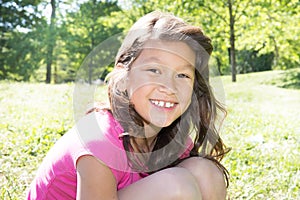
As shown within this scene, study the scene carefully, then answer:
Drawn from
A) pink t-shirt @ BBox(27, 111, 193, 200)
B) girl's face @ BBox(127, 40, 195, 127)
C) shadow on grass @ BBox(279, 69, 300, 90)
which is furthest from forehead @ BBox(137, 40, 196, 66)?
shadow on grass @ BBox(279, 69, 300, 90)

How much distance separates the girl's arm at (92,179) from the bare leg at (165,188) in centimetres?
11

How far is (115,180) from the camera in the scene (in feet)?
5.67

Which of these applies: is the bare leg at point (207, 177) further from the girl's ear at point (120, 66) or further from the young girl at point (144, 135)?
the girl's ear at point (120, 66)

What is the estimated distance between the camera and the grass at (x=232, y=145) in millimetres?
2947

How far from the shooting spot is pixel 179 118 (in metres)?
2.25

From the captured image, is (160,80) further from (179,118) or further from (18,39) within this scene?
(18,39)

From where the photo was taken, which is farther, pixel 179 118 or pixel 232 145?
pixel 232 145

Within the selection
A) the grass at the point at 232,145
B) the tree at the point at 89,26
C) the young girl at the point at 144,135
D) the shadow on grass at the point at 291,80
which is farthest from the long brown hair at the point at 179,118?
the tree at the point at 89,26

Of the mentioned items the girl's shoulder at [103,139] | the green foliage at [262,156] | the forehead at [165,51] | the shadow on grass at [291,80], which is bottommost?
the shadow on grass at [291,80]

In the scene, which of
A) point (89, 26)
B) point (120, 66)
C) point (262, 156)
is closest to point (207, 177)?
point (120, 66)

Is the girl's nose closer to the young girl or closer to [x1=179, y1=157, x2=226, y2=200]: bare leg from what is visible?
the young girl

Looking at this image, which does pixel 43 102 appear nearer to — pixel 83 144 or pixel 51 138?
pixel 51 138

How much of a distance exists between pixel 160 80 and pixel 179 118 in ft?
1.29

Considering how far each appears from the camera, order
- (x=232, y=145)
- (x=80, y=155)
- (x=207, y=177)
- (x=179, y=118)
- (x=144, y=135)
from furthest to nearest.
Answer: (x=232, y=145)
(x=179, y=118)
(x=144, y=135)
(x=207, y=177)
(x=80, y=155)
